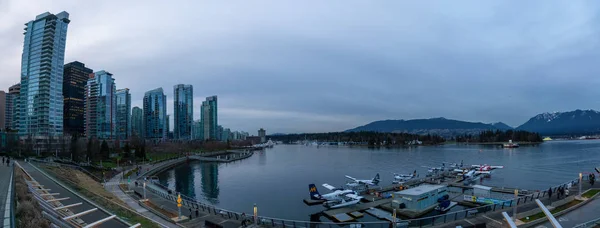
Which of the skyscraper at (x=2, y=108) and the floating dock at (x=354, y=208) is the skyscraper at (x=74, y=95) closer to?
the skyscraper at (x=2, y=108)

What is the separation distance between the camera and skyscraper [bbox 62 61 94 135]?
6693 inches

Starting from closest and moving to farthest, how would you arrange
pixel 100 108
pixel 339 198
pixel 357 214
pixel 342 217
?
pixel 342 217
pixel 357 214
pixel 339 198
pixel 100 108

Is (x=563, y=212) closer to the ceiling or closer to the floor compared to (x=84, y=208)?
closer to the floor

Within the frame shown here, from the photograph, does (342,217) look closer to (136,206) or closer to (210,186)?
(136,206)

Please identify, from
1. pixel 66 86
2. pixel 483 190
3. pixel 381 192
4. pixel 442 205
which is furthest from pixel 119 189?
pixel 66 86

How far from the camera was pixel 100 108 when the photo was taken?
180 meters

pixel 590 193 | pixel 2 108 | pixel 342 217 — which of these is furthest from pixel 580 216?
pixel 2 108

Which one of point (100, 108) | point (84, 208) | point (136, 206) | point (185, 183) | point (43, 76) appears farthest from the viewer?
point (100, 108)

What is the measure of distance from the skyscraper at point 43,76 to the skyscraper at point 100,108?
5540 centimetres

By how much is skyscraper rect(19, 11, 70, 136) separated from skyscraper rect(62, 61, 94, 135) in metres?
47.8

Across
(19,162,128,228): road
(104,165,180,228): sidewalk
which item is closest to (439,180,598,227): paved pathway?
(104,165,180,228): sidewalk

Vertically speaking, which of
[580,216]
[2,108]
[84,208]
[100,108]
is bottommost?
[580,216]

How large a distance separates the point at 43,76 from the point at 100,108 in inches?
2516

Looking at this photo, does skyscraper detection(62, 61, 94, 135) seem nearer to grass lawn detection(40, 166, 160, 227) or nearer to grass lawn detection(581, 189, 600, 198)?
grass lawn detection(40, 166, 160, 227)
